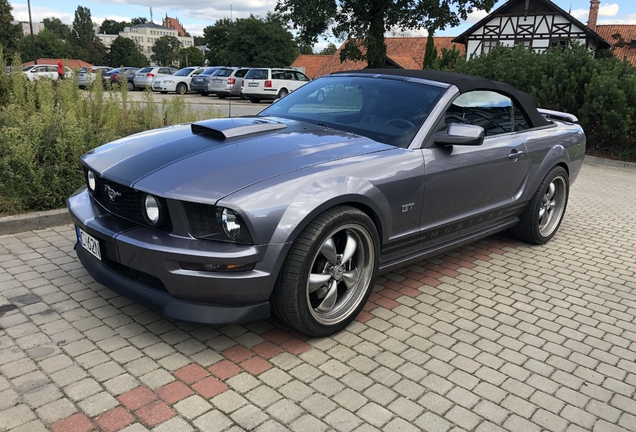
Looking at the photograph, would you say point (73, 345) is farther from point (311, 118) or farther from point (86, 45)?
point (86, 45)

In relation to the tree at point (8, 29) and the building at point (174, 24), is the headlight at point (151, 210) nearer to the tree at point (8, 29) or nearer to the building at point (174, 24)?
the tree at point (8, 29)

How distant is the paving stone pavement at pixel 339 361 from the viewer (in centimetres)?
254

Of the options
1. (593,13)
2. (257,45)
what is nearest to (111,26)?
(257,45)

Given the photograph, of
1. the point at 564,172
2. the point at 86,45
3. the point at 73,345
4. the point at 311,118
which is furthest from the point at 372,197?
the point at 86,45

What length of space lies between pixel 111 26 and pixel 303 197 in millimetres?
199611

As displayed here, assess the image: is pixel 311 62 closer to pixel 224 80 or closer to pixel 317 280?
pixel 224 80

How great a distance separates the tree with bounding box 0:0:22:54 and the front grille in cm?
5104

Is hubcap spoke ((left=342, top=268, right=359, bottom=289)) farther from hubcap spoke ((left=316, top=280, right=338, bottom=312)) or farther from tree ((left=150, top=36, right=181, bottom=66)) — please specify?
tree ((left=150, top=36, right=181, bottom=66))

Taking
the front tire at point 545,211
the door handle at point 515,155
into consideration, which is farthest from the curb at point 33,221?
the front tire at point 545,211

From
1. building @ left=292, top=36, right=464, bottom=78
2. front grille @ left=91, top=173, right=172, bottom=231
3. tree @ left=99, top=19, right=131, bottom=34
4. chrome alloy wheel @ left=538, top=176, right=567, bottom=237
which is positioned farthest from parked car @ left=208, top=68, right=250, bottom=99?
tree @ left=99, top=19, right=131, bottom=34

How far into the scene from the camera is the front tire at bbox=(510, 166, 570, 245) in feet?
16.8

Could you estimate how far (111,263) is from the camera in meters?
3.12

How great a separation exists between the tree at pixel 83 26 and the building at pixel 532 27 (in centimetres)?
12078

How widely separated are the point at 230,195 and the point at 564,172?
13.3ft
